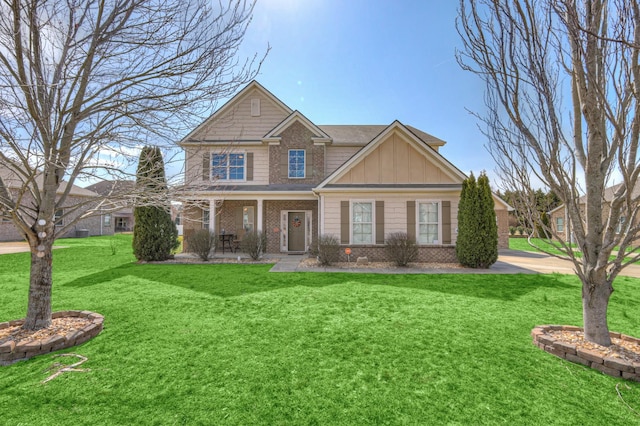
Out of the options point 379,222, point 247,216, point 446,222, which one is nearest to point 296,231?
point 247,216

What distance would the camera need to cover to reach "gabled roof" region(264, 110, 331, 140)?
51.0 feet

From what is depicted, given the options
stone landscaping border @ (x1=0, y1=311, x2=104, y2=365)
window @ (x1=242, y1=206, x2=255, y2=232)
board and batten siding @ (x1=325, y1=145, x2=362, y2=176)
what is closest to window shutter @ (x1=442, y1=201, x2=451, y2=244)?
board and batten siding @ (x1=325, y1=145, x2=362, y2=176)

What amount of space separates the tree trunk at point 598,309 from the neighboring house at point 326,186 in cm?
812

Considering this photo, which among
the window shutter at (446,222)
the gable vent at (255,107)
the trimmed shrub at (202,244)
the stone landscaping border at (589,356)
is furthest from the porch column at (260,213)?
the stone landscaping border at (589,356)

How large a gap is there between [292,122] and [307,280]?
9.68 meters

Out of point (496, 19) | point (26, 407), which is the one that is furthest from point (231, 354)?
point (496, 19)

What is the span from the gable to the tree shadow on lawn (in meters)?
4.31

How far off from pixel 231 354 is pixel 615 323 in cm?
657

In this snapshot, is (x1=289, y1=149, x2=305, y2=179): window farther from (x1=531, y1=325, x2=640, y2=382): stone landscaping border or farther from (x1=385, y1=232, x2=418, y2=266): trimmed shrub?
(x1=531, y1=325, x2=640, y2=382): stone landscaping border

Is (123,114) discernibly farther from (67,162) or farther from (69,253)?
(69,253)

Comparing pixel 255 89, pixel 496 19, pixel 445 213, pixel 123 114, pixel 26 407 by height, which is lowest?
pixel 26 407

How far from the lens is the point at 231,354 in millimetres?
4039

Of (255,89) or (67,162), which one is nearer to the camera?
(67,162)

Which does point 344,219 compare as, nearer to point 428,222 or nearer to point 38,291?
point 428,222
